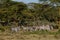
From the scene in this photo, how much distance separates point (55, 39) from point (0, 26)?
14.9 feet

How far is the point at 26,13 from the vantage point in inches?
553

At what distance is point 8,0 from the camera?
566 inches

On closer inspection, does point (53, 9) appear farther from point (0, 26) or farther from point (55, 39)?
point (55, 39)

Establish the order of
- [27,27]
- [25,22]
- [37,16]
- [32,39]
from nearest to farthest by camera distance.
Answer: [32,39] < [27,27] < [25,22] < [37,16]

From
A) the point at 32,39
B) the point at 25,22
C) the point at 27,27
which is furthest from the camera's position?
the point at 25,22

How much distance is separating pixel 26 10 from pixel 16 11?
A: 2.38 ft

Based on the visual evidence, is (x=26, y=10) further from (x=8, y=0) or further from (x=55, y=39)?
(x=55, y=39)

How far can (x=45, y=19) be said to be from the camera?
48.0ft

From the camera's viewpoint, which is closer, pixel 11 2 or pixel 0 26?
pixel 0 26

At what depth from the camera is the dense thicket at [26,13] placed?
1372 centimetres

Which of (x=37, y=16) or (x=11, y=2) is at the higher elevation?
(x=11, y=2)

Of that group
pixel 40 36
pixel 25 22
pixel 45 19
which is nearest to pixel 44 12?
pixel 45 19

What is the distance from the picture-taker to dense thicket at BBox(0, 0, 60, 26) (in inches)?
540

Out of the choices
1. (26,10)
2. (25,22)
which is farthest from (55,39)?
(26,10)
